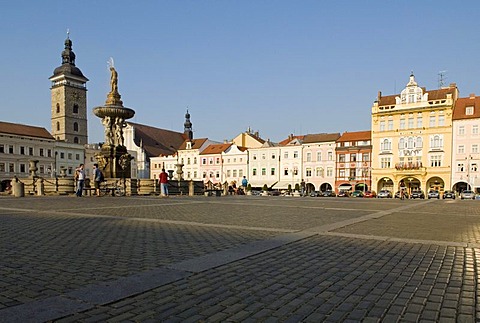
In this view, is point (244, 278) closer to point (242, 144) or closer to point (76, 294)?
point (76, 294)

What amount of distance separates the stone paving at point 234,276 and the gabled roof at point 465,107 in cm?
5697

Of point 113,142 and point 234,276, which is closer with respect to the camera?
point 234,276

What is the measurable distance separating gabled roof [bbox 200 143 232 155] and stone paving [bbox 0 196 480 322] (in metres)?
69.4

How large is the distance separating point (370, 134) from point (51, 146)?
6467 cm

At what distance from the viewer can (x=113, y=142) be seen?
94.7ft

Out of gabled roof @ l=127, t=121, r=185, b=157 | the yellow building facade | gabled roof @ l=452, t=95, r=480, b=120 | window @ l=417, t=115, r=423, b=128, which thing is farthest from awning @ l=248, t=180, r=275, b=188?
gabled roof @ l=452, t=95, r=480, b=120

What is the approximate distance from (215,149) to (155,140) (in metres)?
24.3

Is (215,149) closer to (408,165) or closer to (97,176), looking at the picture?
(408,165)

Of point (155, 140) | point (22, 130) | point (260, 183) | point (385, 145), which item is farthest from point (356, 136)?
point (22, 130)

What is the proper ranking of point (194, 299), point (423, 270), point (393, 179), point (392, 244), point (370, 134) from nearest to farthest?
point (194, 299) → point (423, 270) → point (392, 244) → point (393, 179) → point (370, 134)

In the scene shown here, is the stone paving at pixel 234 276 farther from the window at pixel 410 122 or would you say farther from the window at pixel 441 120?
the window at pixel 410 122

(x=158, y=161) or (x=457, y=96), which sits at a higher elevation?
(x=457, y=96)

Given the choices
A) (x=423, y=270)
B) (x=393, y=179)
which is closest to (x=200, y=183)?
(x=423, y=270)

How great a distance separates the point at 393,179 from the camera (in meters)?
59.9
